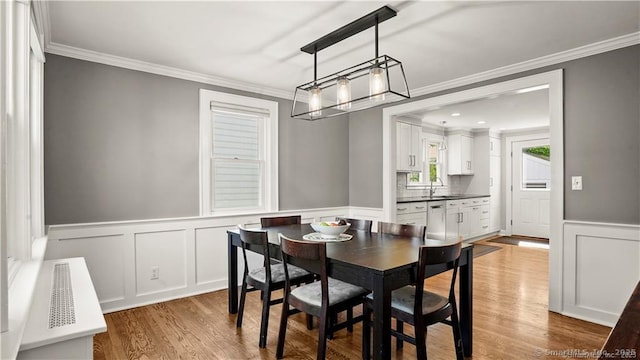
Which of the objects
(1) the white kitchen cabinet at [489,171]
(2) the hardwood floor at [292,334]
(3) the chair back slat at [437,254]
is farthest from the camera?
(1) the white kitchen cabinet at [489,171]

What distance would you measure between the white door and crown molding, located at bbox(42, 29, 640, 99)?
4.31m

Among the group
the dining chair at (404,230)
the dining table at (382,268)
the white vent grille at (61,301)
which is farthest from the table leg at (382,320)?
the white vent grille at (61,301)

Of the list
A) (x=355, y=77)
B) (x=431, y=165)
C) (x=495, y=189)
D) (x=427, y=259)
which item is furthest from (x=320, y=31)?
(x=495, y=189)

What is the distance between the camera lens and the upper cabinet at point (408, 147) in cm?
560

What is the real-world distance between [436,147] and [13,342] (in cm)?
687

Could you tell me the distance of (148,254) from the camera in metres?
Result: 3.39

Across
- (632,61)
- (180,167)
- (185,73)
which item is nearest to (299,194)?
(180,167)

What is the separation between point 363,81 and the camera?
13.0ft

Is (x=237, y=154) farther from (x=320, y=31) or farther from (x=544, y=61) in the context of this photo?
(x=544, y=61)

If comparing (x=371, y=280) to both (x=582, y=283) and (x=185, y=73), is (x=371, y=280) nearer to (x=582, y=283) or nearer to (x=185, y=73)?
(x=582, y=283)

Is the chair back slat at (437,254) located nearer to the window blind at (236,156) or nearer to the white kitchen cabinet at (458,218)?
the window blind at (236,156)

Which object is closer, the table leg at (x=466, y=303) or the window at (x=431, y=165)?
the table leg at (x=466, y=303)

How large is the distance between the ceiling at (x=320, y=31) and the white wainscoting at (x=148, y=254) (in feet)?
5.24

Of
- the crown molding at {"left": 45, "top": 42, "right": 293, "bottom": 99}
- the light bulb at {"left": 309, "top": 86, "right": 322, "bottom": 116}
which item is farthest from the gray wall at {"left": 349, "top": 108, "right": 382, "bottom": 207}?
the light bulb at {"left": 309, "top": 86, "right": 322, "bottom": 116}
